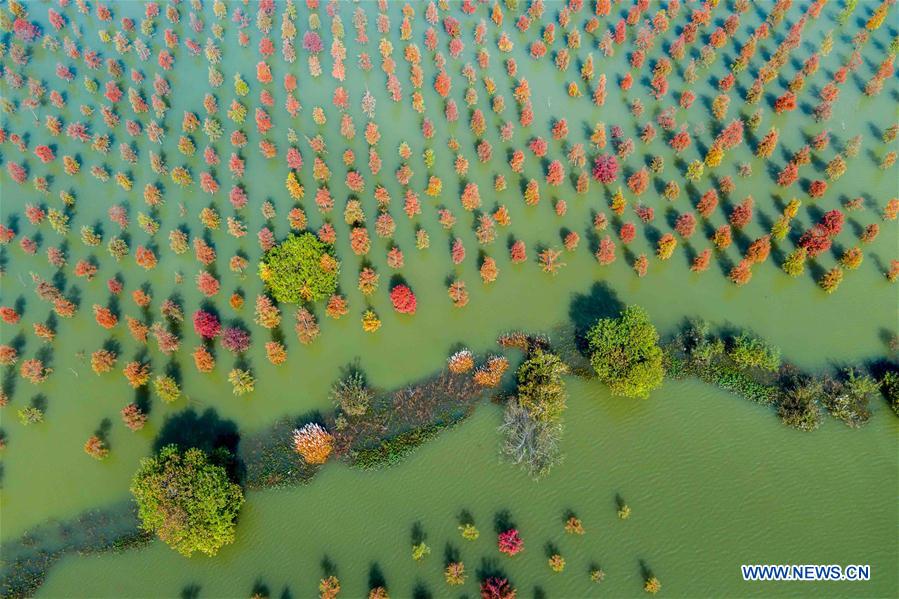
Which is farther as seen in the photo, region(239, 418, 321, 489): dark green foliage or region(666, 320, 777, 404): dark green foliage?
region(666, 320, 777, 404): dark green foliage

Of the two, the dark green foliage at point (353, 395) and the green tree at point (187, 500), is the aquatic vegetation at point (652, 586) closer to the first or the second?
the dark green foliage at point (353, 395)

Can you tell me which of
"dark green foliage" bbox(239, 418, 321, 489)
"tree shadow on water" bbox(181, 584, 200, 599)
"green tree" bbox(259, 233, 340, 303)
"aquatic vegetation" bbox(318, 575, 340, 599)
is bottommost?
"aquatic vegetation" bbox(318, 575, 340, 599)

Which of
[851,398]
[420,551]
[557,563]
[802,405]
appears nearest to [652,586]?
[557,563]

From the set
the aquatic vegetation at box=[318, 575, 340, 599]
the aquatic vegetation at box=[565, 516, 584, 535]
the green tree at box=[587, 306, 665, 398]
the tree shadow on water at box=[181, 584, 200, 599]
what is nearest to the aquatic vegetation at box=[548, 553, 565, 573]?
the aquatic vegetation at box=[565, 516, 584, 535]

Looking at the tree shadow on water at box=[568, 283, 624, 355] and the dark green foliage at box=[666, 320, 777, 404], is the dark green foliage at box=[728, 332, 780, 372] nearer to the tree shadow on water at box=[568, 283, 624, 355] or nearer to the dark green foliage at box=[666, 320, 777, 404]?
the dark green foliage at box=[666, 320, 777, 404]

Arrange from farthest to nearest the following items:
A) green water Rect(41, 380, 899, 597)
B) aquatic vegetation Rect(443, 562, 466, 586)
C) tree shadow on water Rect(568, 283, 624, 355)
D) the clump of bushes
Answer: tree shadow on water Rect(568, 283, 624, 355) → the clump of bushes → green water Rect(41, 380, 899, 597) → aquatic vegetation Rect(443, 562, 466, 586)

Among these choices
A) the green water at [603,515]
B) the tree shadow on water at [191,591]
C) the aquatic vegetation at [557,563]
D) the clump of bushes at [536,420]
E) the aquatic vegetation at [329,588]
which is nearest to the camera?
the aquatic vegetation at [329,588]

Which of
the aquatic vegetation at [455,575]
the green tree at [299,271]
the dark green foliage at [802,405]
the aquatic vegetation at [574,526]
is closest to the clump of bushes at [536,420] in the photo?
the aquatic vegetation at [574,526]
